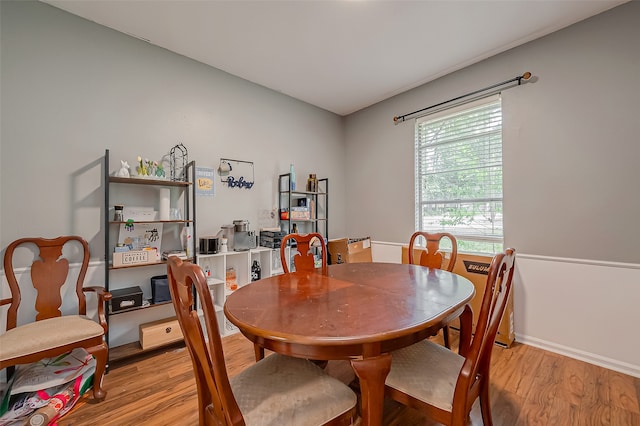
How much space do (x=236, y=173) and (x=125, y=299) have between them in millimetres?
1611

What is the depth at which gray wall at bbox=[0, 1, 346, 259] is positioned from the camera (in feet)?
6.41

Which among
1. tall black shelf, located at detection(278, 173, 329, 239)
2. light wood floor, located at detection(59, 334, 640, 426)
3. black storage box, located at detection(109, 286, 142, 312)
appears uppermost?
tall black shelf, located at detection(278, 173, 329, 239)

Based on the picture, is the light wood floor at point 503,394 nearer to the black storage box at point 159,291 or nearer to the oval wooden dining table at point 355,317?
the black storage box at point 159,291

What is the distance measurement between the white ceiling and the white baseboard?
110 inches

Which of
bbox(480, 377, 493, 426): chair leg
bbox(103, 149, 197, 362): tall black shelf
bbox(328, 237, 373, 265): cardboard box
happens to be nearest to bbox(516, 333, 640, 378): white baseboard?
bbox(480, 377, 493, 426): chair leg

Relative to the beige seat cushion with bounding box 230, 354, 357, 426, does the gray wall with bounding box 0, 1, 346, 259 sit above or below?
above

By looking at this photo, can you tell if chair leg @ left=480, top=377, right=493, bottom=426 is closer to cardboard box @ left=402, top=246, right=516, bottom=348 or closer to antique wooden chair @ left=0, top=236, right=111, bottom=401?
cardboard box @ left=402, top=246, right=516, bottom=348

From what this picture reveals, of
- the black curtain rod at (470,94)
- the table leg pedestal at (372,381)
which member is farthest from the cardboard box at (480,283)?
the table leg pedestal at (372,381)

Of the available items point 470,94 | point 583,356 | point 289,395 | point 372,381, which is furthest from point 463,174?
point 289,395

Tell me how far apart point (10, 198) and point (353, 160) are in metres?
3.66

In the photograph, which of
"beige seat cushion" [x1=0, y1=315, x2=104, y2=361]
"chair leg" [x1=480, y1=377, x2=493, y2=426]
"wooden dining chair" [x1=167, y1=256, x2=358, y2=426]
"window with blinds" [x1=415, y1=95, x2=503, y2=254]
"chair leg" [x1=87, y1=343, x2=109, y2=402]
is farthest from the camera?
"window with blinds" [x1=415, y1=95, x2=503, y2=254]

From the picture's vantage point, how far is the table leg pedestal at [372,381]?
39.4 inches

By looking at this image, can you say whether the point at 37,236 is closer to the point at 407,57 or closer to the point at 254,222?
the point at 254,222

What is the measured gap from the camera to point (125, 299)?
2.13 m
